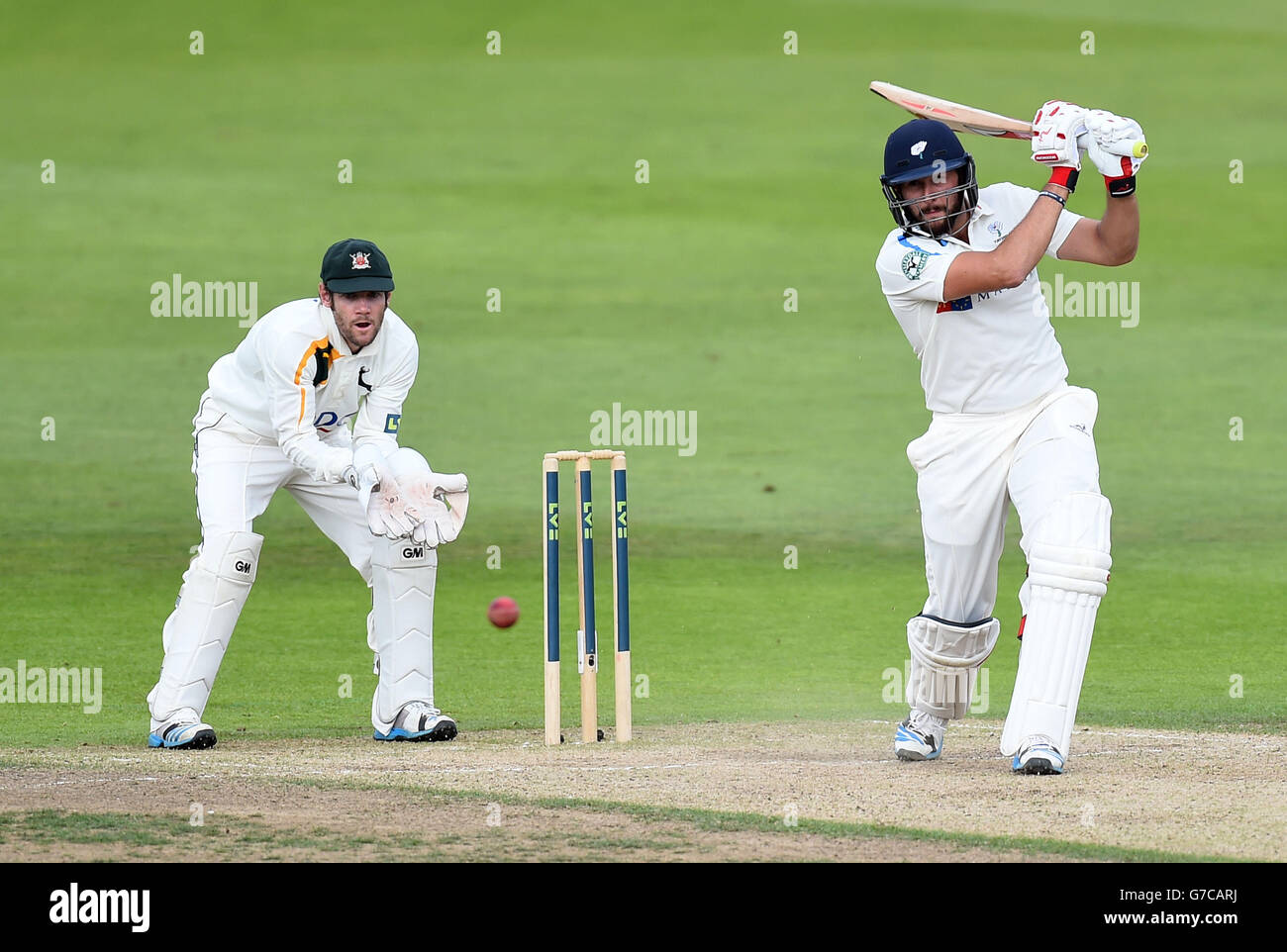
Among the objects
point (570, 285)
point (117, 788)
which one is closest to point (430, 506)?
point (117, 788)

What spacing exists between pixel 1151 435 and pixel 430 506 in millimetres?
9004

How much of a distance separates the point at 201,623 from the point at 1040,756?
2.91 m

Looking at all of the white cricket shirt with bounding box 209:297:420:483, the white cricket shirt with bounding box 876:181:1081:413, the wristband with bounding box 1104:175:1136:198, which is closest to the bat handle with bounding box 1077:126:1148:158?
the wristband with bounding box 1104:175:1136:198

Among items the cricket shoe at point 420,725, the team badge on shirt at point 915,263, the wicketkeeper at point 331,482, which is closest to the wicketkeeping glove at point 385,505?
the wicketkeeper at point 331,482

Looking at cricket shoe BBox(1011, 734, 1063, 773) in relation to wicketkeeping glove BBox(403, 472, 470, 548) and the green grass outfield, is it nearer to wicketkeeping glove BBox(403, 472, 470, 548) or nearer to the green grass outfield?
the green grass outfield

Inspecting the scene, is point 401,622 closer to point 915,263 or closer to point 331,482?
point 331,482

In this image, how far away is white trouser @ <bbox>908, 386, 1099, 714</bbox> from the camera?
5855 millimetres

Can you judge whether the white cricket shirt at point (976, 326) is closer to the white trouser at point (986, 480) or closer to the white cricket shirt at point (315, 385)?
the white trouser at point (986, 480)

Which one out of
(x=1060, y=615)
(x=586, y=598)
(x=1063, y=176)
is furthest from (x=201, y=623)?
(x=1063, y=176)

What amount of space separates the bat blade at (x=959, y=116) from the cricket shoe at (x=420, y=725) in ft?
8.47

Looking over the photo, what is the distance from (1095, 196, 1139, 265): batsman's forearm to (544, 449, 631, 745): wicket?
1.74 metres

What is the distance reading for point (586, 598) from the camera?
273 inches

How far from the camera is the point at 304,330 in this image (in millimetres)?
6836

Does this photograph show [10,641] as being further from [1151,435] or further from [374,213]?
[374,213]
